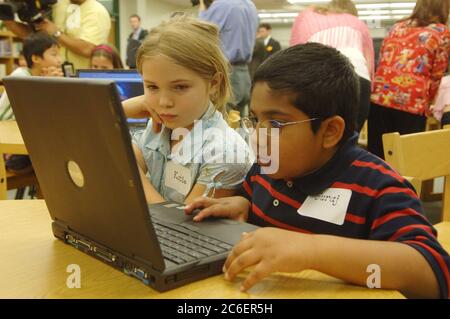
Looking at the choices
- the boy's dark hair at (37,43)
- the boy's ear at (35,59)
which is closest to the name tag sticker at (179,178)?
the boy's dark hair at (37,43)

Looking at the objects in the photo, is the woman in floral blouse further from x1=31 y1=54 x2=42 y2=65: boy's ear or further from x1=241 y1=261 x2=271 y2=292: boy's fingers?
x1=241 y1=261 x2=271 y2=292: boy's fingers

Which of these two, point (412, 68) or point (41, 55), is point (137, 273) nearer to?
point (412, 68)

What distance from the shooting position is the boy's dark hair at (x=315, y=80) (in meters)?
0.86

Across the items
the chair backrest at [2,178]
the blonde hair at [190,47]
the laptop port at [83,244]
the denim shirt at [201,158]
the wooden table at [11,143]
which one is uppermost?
the blonde hair at [190,47]

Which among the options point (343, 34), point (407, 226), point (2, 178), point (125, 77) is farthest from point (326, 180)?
point (343, 34)

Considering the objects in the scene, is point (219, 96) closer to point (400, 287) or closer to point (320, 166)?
point (320, 166)

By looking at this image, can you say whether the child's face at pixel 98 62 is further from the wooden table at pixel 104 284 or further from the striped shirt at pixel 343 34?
the wooden table at pixel 104 284

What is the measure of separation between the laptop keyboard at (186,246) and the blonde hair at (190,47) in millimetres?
533

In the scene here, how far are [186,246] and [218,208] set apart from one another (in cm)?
16

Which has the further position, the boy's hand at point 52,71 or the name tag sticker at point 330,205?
the boy's hand at point 52,71

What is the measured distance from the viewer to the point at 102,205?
60cm

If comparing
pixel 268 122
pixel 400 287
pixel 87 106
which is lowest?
pixel 400 287

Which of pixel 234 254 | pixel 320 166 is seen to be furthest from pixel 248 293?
pixel 320 166
